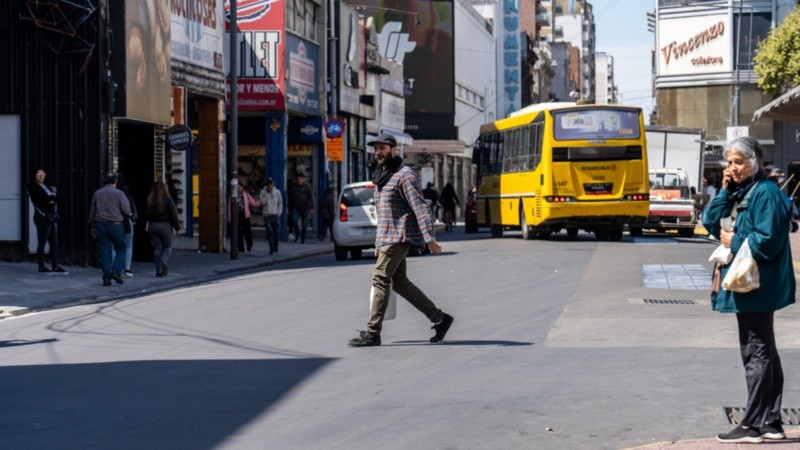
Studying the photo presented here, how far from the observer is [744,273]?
7.65 m

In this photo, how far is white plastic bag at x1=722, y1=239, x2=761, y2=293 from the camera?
7656 millimetres

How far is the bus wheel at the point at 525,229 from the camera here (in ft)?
124

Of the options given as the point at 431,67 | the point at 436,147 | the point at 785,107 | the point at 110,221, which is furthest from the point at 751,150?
the point at 431,67

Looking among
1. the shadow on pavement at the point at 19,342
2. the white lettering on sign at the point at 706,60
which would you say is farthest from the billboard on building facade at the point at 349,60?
the shadow on pavement at the point at 19,342

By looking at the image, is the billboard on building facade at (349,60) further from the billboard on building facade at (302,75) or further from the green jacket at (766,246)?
the green jacket at (766,246)

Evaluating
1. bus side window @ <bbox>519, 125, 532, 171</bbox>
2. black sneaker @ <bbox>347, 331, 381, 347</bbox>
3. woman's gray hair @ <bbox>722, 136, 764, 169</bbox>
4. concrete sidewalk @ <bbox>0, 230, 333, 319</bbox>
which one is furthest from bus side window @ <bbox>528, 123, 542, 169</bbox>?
woman's gray hair @ <bbox>722, 136, 764, 169</bbox>

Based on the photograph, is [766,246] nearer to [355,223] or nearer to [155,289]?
[155,289]

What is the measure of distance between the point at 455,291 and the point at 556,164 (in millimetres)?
16382

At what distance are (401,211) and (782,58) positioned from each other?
4756 cm

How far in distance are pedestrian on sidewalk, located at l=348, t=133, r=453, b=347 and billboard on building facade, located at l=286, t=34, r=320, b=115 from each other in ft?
91.8

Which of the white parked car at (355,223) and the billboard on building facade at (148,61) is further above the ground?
the billboard on building facade at (148,61)

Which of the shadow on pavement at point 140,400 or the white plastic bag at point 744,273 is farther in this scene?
the shadow on pavement at point 140,400

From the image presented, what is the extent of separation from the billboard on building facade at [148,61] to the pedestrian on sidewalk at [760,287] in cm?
1969

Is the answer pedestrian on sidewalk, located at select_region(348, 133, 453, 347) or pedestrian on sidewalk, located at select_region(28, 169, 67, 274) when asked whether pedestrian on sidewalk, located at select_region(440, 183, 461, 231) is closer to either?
pedestrian on sidewalk, located at select_region(28, 169, 67, 274)
